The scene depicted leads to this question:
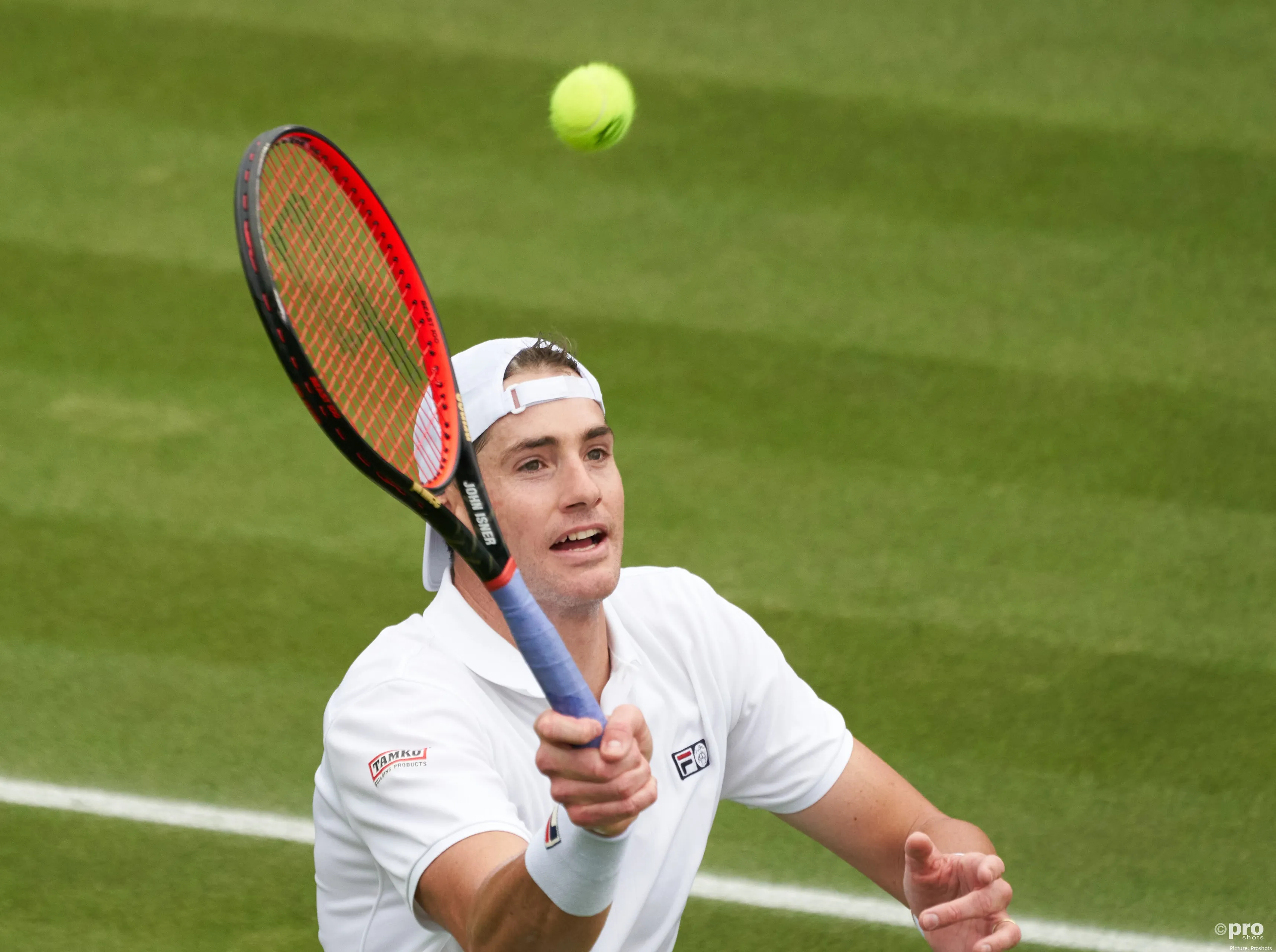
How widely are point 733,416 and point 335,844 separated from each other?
4.34 metres

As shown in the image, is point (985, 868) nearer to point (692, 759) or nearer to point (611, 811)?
point (692, 759)

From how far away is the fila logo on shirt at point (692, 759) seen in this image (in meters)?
4.09

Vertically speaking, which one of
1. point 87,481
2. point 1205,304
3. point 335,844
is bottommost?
point 335,844

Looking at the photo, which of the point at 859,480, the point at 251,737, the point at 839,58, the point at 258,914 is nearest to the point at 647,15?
the point at 839,58

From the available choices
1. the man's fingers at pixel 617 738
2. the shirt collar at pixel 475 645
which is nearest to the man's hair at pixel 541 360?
the shirt collar at pixel 475 645

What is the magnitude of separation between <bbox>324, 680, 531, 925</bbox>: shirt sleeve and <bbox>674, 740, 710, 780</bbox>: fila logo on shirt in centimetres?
49

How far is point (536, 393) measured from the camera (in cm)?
404

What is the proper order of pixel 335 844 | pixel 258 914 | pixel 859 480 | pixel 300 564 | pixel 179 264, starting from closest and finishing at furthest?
1. pixel 335 844
2. pixel 258 914
3. pixel 300 564
4. pixel 859 480
5. pixel 179 264

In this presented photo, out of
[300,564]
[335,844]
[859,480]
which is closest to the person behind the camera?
[335,844]

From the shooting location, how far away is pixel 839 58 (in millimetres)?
10438

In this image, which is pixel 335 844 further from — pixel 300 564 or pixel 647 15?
pixel 647 15

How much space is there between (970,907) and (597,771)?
1.33 meters

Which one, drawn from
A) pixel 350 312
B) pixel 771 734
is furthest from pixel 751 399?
pixel 771 734

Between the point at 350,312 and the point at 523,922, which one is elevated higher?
the point at 350,312
